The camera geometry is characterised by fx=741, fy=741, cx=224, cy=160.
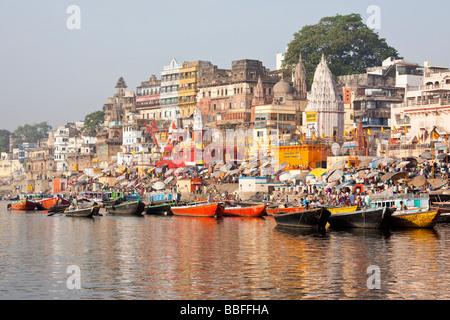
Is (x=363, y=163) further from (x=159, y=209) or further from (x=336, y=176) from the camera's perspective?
(x=159, y=209)

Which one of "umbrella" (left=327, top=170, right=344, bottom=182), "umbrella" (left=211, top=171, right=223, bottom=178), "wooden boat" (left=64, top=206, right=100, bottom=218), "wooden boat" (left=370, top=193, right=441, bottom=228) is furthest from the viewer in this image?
"umbrella" (left=211, top=171, right=223, bottom=178)

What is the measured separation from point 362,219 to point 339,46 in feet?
185

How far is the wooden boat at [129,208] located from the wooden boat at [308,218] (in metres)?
20.0

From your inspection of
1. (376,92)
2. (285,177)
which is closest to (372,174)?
(285,177)

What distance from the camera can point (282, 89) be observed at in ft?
269

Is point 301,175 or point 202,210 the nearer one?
point 202,210

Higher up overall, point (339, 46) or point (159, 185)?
point (339, 46)

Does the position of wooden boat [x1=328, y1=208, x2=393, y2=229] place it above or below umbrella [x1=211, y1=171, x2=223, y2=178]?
below

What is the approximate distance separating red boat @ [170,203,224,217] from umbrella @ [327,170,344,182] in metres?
8.26

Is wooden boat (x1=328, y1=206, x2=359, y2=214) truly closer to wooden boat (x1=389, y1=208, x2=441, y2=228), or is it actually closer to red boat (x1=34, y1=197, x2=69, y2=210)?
wooden boat (x1=389, y1=208, x2=441, y2=228)

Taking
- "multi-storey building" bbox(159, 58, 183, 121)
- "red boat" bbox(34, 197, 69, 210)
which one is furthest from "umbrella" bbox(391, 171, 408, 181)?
"multi-storey building" bbox(159, 58, 183, 121)

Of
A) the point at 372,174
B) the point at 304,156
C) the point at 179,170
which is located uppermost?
the point at 304,156

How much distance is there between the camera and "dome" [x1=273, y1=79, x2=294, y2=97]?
269 feet
